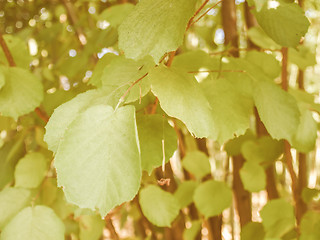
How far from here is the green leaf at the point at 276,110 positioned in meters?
0.49

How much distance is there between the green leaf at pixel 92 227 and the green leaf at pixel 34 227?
0.18 metres

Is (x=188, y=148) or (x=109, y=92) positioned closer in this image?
(x=109, y=92)

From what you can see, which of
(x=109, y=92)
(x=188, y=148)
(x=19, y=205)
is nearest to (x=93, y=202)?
(x=109, y=92)

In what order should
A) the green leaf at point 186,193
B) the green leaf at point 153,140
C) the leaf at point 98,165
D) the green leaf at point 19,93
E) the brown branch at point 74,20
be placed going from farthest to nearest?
the brown branch at point 74,20 < the green leaf at point 186,193 < the green leaf at point 19,93 < the green leaf at point 153,140 < the leaf at point 98,165

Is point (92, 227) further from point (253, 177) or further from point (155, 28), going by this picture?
point (155, 28)

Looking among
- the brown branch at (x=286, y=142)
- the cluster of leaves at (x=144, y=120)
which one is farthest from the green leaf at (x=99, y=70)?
the brown branch at (x=286, y=142)

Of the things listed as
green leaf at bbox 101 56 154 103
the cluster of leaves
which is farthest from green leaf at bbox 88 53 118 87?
green leaf at bbox 101 56 154 103

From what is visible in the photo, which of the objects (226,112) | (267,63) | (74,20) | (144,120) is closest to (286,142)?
(267,63)

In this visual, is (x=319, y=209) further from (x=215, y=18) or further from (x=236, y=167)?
(x=215, y=18)

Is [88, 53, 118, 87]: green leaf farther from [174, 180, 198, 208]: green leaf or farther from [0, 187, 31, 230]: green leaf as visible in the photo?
[174, 180, 198, 208]: green leaf

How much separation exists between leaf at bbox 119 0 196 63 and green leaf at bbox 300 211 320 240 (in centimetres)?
42

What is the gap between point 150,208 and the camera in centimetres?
66

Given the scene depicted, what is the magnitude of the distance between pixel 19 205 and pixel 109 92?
0.34 m

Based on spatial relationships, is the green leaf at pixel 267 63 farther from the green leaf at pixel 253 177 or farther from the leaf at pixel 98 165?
the leaf at pixel 98 165
